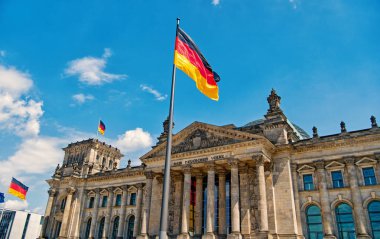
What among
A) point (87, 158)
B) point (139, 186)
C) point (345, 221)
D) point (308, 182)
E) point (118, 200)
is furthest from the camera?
point (87, 158)

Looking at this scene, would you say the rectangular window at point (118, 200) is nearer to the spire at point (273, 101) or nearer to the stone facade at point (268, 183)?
the stone facade at point (268, 183)

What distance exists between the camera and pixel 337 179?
117 feet

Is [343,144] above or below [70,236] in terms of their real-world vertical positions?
above

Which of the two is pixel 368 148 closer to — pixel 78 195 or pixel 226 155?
pixel 226 155

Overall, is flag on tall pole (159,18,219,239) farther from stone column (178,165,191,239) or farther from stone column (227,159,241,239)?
stone column (178,165,191,239)

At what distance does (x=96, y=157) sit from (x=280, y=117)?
39404 mm

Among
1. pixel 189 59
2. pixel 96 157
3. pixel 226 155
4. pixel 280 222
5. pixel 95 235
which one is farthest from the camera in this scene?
pixel 96 157

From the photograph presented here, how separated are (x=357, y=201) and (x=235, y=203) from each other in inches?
493

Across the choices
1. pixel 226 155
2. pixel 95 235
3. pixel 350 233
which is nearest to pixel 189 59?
Result: pixel 226 155

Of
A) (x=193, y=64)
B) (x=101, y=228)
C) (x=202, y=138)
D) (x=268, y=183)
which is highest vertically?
(x=202, y=138)

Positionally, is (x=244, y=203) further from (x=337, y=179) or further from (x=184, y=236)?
(x=337, y=179)

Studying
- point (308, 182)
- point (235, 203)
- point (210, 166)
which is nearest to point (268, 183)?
point (308, 182)

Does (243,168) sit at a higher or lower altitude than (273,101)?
lower

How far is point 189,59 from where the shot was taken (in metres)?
18.6
